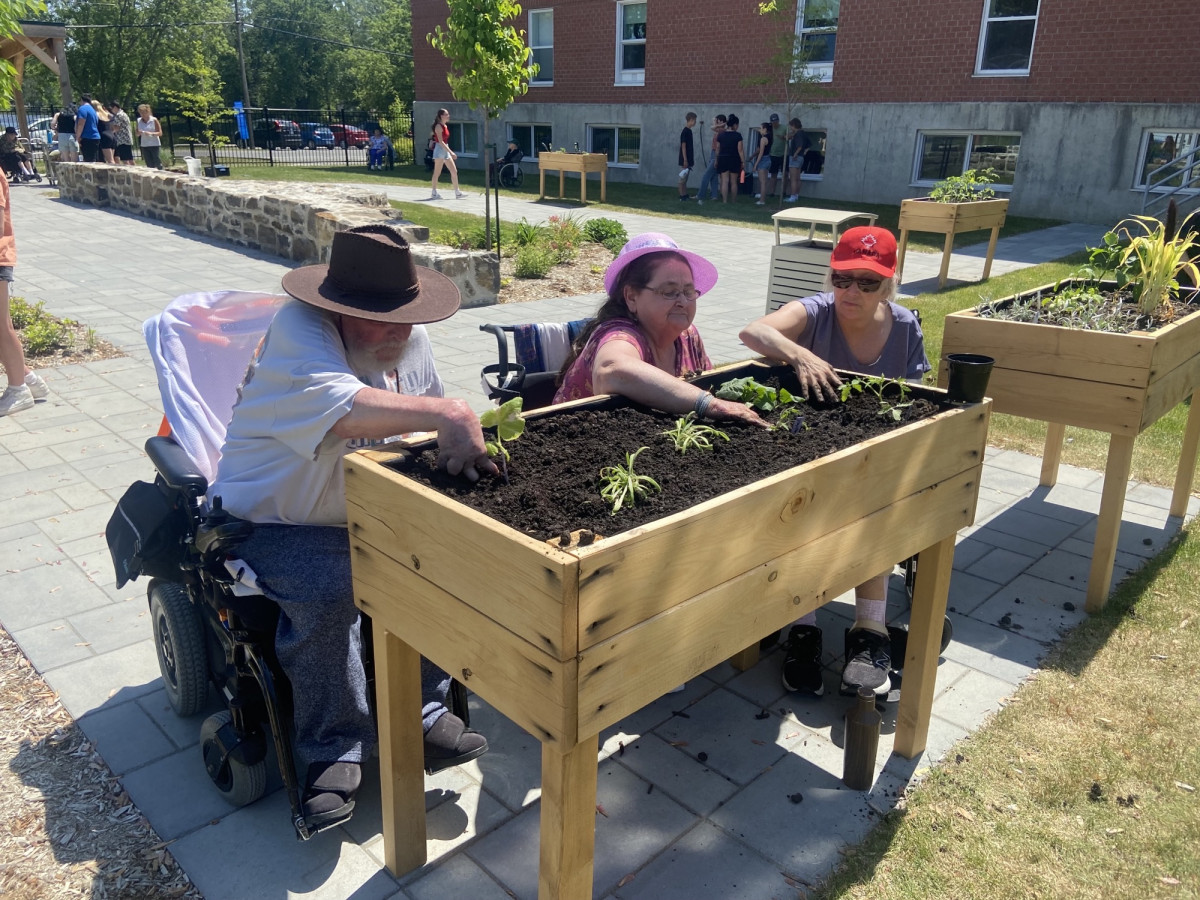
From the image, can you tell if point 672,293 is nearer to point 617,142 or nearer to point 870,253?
point 870,253

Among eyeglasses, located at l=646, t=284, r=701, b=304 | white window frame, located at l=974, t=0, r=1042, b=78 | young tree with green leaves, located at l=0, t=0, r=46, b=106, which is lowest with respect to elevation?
eyeglasses, located at l=646, t=284, r=701, b=304

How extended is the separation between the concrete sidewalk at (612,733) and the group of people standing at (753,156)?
47.7ft

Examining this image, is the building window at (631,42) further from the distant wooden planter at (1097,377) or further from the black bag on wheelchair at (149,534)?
the black bag on wheelchair at (149,534)

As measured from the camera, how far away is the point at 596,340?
9.80ft

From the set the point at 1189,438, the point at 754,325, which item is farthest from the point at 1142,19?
the point at 754,325

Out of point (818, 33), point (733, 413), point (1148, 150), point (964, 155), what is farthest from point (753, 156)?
point (733, 413)

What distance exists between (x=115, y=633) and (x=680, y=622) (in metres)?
2.52

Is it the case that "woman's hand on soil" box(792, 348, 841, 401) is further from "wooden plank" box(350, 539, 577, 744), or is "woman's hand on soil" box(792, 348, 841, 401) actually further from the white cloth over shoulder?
the white cloth over shoulder

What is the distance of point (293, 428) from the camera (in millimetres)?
2316

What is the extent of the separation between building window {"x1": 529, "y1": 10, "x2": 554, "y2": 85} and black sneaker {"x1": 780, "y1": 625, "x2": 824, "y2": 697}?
23.3 m

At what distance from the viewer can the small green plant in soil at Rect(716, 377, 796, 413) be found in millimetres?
Answer: 2637

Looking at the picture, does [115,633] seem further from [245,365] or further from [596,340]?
[596,340]

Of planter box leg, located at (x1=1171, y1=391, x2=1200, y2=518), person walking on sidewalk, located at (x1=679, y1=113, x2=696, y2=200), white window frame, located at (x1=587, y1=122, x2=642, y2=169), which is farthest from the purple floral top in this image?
white window frame, located at (x1=587, y1=122, x2=642, y2=169)

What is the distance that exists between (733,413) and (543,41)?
24.5 meters
